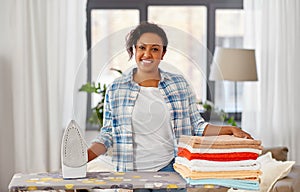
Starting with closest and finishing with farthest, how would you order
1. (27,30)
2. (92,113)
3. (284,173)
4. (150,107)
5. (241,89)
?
1. (150,107)
2. (92,113)
3. (284,173)
4. (27,30)
5. (241,89)

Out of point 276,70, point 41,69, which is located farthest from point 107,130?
point 276,70

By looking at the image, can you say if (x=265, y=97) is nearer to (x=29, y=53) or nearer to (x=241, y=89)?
(x=241, y=89)

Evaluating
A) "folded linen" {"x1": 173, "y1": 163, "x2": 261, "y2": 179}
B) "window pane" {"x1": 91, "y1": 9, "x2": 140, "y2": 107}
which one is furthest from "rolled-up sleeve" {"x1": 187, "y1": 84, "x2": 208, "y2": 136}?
"window pane" {"x1": 91, "y1": 9, "x2": 140, "y2": 107}

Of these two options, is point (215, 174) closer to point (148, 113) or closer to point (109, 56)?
point (148, 113)

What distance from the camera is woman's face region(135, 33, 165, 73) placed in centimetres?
182

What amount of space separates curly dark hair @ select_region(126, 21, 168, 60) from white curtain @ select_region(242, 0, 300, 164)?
293cm

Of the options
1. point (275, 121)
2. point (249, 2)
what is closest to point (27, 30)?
point (249, 2)

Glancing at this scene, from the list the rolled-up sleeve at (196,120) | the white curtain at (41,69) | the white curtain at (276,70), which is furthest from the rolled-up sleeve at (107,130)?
the white curtain at (276,70)

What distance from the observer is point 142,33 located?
181cm

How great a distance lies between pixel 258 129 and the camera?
15.5ft

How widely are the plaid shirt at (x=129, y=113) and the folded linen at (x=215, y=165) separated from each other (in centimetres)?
5

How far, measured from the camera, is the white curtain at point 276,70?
462 centimetres

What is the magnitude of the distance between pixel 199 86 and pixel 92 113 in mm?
356

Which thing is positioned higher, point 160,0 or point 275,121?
point 160,0
